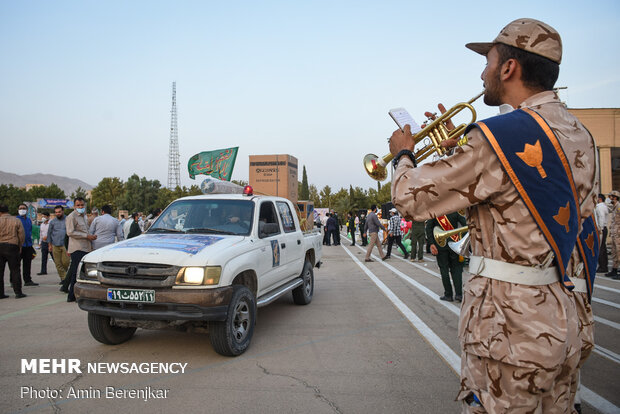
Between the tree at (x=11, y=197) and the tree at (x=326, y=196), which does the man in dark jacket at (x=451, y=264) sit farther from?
the tree at (x=11, y=197)

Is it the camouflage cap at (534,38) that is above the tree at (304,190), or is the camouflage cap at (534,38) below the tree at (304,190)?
below

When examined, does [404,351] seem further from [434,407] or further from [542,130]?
[542,130]

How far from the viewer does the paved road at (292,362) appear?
131 inches

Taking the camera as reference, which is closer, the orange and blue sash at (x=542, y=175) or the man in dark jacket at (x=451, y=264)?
the orange and blue sash at (x=542, y=175)

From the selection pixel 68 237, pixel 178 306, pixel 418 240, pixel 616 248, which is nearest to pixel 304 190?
pixel 418 240

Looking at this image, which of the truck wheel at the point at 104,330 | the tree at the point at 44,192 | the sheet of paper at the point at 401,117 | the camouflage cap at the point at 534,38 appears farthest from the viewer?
the tree at the point at 44,192

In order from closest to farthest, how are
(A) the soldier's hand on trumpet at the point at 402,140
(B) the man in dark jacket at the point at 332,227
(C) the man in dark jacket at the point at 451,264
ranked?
(A) the soldier's hand on trumpet at the point at 402,140 → (C) the man in dark jacket at the point at 451,264 → (B) the man in dark jacket at the point at 332,227

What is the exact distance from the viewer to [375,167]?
2666 mm

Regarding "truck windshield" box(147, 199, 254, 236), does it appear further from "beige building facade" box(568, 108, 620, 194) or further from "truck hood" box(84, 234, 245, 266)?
"beige building facade" box(568, 108, 620, 194)

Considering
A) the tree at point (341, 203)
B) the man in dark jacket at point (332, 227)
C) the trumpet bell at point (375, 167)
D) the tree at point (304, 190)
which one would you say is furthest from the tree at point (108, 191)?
the trumpet bell at point (375, 167)

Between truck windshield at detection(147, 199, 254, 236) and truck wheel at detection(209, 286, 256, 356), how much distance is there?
1.01 meters

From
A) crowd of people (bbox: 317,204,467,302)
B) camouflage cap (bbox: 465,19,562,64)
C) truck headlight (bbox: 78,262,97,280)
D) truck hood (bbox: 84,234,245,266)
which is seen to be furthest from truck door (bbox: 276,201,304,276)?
camouflage cap (bbox: 465,19,562,64)

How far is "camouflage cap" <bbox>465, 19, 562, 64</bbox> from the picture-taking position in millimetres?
1537

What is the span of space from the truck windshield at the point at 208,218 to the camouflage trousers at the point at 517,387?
404 cm
